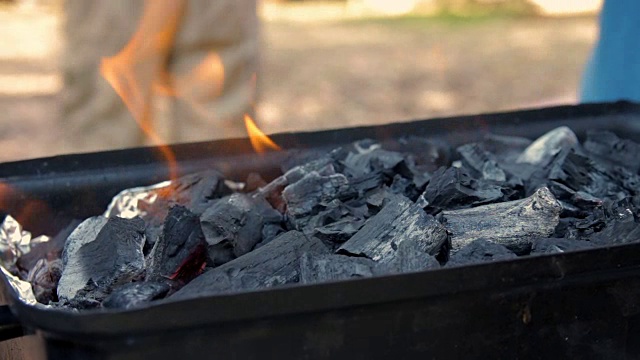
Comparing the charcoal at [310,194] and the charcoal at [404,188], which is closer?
the charcoal at [310,194]

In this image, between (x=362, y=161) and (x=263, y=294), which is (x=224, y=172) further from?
(x=263, y=294)

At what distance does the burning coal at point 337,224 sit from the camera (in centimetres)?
151

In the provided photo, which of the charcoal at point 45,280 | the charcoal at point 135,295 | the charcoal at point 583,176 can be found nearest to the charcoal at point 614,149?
the charcoal at point 583,176

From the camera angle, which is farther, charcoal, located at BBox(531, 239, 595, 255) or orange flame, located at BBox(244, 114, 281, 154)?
orange flame, located at BBox(244, 114, 281, 154)

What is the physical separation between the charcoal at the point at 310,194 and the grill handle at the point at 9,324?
1.99 ft

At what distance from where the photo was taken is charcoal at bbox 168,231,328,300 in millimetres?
1441

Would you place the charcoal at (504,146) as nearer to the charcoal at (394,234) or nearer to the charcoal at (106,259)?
the charcoal at (394,234)

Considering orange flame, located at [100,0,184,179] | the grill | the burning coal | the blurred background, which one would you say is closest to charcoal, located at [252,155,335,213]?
the burning coal

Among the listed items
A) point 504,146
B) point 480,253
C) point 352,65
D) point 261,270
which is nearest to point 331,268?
point 261,270

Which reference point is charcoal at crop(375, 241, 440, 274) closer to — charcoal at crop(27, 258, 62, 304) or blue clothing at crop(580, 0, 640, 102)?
charcoal at crop(27, 258, 62, 304)

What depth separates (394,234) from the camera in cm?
159

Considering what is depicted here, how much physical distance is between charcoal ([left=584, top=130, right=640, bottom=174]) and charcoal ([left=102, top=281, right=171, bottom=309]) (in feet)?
3.98

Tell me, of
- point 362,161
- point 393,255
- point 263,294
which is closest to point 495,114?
point 362,161

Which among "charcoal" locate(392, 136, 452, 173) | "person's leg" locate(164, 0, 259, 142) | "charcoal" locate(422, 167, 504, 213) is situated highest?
"charcoal" locate(422, 167, 504, 213)
